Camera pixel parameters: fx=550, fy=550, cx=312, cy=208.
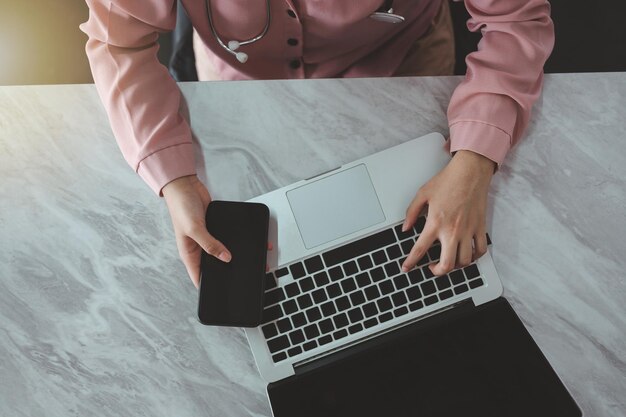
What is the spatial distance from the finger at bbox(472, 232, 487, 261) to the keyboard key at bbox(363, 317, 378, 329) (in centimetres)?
16

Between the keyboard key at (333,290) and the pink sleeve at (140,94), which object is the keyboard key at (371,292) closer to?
the keyboard key at (333,290)

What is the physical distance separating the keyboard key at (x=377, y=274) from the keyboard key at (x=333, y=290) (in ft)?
0.16

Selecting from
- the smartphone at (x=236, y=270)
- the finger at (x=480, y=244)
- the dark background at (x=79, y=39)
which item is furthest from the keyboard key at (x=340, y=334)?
the dark background at (x=79, y=39)

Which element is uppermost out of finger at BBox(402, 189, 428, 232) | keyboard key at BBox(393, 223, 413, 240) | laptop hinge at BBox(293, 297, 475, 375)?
finger at BBox(402, 189, 428, 232)

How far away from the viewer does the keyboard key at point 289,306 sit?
29.2 inches

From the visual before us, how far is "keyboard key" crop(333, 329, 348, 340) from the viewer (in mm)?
738

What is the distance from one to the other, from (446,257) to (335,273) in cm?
15

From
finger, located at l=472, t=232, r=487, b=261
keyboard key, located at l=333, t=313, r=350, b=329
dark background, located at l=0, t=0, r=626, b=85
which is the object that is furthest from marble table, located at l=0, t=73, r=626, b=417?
dark background, located at l=0, t=0, r=626, b=85

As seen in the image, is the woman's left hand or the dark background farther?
the dark background

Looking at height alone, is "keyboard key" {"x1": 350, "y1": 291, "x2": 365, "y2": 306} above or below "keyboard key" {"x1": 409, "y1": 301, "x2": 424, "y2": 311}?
above

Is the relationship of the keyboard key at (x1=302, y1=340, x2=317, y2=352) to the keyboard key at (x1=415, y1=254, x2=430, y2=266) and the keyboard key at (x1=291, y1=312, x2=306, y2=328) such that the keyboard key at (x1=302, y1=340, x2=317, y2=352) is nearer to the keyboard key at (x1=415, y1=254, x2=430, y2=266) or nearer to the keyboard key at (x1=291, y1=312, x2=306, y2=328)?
the keyboard key at (x1=291, y1=312, x2=306, y2=328)

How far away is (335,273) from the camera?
2.45 ft

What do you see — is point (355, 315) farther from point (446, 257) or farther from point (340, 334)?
point (446, 257)

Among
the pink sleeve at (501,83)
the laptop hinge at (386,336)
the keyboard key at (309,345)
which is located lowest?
the laptop hinge at (386,336)
